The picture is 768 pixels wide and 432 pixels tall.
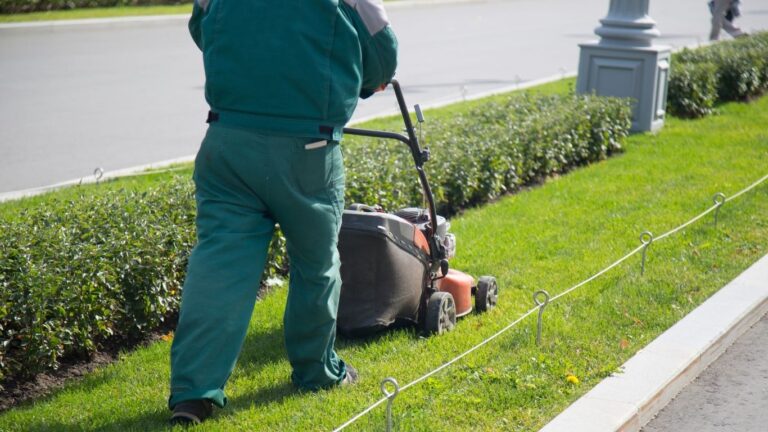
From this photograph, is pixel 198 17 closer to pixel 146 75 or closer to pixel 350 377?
pixel 350 377

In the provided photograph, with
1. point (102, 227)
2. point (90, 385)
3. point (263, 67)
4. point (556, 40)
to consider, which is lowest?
point (556, 40)

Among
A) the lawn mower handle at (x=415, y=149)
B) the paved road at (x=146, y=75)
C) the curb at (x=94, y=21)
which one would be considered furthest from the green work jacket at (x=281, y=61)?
the curb at (x=94, y=21)

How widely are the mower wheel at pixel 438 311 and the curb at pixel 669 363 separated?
0.88m

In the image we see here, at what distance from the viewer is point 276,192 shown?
3918 millimetres

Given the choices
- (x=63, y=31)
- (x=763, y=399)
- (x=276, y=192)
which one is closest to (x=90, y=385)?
(x=276, y=192)

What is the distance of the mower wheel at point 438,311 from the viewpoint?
5.00 m

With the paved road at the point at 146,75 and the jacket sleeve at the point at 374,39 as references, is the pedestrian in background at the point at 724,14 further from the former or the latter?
the jacket sleeve at the point at 374,39

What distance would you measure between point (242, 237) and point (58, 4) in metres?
18.7

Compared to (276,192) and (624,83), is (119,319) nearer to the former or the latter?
(276,192)

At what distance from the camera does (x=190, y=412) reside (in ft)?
12.8

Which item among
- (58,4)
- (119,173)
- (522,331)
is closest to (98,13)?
(58,4)

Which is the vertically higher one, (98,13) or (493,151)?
(493,151)

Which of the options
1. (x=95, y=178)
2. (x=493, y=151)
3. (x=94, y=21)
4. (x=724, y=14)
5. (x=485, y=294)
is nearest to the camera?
(x=485, y=294)

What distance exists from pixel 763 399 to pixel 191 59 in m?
12.8
